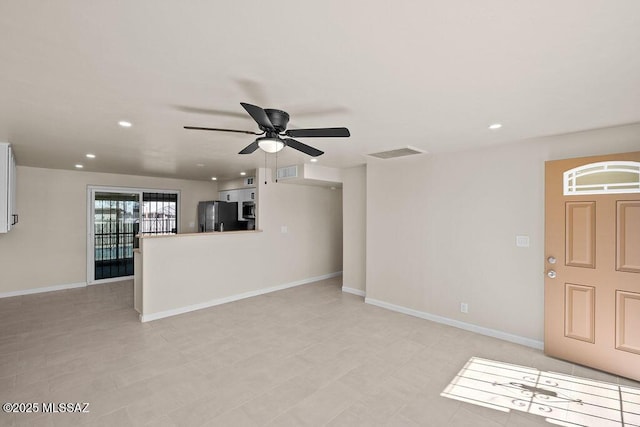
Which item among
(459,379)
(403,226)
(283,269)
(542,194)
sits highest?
(542,194)

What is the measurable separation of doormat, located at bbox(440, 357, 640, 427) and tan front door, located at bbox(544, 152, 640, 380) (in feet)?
1.24

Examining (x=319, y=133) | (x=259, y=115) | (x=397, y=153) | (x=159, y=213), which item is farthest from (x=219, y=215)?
(x=259, y=115)

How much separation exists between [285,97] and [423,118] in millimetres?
1350

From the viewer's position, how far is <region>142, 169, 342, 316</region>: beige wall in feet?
14.7

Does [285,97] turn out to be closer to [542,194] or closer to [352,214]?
[542,194]

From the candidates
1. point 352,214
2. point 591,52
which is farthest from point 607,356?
point 352,214

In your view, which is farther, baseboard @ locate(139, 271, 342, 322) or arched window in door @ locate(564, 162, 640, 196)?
baseboard @ locate(139, 271, 342, 322)

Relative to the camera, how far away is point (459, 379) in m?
2.77

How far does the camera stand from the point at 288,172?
5641 mm

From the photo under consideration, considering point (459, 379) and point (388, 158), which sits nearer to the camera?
point (459, 379)

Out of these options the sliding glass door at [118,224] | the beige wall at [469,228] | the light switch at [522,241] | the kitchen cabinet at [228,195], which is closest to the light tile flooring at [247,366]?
the beige wall at [469,228]

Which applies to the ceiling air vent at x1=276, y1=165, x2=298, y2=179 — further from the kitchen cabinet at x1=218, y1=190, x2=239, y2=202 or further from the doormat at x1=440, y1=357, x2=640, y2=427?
the doormat at x1=440, y1=357, x2=640, y2=427

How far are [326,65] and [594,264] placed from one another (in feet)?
10.9

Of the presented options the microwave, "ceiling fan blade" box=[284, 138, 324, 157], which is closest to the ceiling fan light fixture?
"ceiling fan blade" box=[284, 138, 324, 157]
